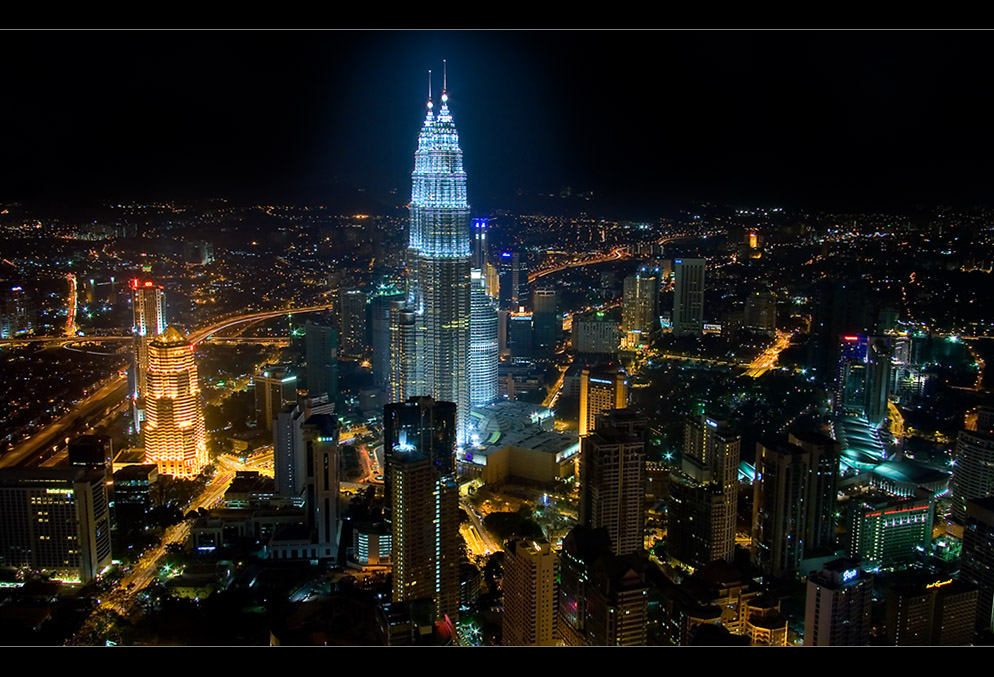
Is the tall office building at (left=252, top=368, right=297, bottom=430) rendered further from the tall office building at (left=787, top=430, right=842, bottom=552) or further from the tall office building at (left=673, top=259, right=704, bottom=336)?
the tall office building at (left=787, top=430, right=842, bottom=552)

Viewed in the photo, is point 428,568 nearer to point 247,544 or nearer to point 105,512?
point 247,544

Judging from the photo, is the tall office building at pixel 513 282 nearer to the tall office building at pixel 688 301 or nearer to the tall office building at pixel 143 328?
the tall office building at pixel 688 301

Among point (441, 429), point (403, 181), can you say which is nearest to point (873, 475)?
point (441, 429)

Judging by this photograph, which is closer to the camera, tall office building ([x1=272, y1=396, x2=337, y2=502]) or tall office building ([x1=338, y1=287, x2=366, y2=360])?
tall office building ([x1=272, y1=396, x2=337, y2=502])

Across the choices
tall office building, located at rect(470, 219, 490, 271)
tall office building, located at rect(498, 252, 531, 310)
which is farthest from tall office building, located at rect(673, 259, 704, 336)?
tall office building, located at rect(470, 219, 490, 271)

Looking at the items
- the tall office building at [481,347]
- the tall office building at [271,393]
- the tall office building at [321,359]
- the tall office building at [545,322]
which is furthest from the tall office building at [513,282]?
the tall office building at [271,393]

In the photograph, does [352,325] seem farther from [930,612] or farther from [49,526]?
[930,612]

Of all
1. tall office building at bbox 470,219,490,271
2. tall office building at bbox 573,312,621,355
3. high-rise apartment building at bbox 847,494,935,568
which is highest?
tall office building at bbox 470,219,490,271
